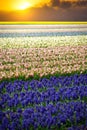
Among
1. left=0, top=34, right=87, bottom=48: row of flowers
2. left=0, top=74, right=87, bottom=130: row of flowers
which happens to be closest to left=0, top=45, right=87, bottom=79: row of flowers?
left=0, top=74, right=87, bottom=130: row of flowers

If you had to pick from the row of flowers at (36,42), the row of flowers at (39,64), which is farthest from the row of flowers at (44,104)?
the row of flowers at (36,42)

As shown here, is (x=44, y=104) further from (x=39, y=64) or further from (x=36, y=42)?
(x=36, y=42)

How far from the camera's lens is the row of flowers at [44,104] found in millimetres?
7645

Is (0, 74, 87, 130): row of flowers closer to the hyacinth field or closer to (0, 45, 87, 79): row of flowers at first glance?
the hyacinth field

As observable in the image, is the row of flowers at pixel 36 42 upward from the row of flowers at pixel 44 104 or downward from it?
downward

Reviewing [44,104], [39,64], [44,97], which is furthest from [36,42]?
[44,104]

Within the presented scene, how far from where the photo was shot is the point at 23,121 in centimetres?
765

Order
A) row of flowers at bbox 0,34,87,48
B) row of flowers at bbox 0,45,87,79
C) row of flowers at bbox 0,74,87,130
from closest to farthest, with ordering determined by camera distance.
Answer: row of flowers at bbox 0,74,87,130 < row of flowers at bbox 0,45,87,79 < row of flowers at bbox 0,34,87,48

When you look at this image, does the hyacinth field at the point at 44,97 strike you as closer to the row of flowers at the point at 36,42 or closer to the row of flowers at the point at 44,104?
the row of flowers at the point at 44,104

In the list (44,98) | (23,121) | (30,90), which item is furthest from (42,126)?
(30,90)

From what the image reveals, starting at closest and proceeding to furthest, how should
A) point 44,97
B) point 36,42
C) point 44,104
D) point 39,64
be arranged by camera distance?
point 44,104 < point 44,97 < point 39,64 < point 36,42

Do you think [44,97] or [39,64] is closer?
[44,97]

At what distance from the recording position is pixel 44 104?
9.07 metres

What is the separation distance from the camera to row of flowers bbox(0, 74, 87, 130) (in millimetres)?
7645
